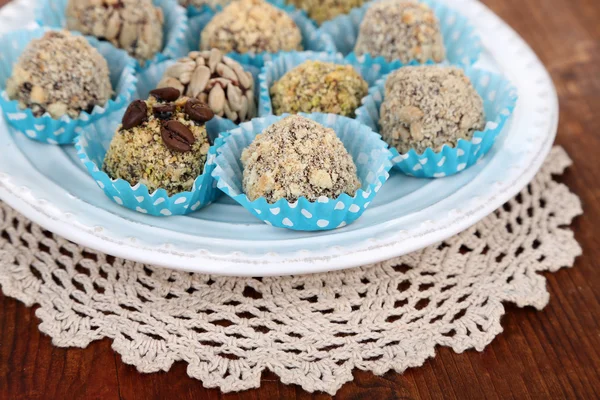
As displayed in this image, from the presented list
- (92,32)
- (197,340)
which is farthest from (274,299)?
(92,32)

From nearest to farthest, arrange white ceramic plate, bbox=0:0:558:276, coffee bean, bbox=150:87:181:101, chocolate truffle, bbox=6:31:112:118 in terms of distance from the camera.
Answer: white ceramic plate, bbox=0:0:558:276
coffee bean, bbox=150:87:181:101
chocolate truffle, bbox=6:31:112:118

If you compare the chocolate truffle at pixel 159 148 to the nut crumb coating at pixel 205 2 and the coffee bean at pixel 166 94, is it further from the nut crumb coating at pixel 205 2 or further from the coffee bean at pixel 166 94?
the nut crumb coating at pixel 205 2

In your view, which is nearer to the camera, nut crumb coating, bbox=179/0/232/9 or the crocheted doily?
the crocheted doily

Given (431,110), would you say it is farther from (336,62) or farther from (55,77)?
(55,77)

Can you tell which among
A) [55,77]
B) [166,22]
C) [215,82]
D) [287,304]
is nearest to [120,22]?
[166,22]

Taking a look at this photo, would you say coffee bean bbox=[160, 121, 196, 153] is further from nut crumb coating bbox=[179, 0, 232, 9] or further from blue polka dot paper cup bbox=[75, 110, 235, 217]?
nut crumb coating bbox=[179, 0, 232, 9]

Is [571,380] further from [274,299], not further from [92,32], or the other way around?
[92,32]

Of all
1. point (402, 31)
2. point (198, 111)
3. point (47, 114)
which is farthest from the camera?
point (402, 31)

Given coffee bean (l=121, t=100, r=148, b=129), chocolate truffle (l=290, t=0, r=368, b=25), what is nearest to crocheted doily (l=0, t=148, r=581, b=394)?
coffee bean (l=121, t=100, r=148, b=129)
